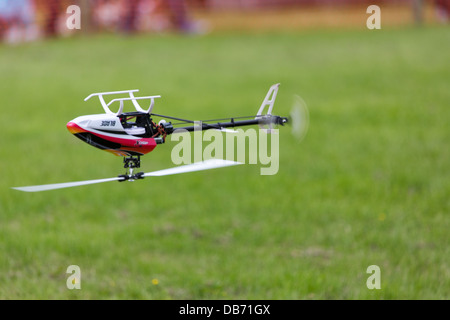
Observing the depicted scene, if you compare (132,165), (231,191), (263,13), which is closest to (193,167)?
(132,165)

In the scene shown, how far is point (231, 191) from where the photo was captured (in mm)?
16312

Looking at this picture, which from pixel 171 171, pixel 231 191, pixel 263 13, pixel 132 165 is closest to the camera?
pixel 171 171

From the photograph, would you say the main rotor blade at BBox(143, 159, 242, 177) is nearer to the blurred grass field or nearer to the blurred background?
the blurred grass field

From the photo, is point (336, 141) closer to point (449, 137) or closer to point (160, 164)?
point (449, 137)

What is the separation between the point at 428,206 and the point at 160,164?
25.8 feet

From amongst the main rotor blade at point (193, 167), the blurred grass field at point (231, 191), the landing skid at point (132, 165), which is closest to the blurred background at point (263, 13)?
the blurred grass field at point (231, 191)

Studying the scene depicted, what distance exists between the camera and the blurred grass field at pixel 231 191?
1098 cm

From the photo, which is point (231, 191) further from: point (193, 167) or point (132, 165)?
point (193, 167)

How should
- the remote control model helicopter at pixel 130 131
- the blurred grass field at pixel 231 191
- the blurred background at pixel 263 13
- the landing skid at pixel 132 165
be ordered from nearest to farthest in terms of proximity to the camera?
the remote control model helicopter at pixel 130 131 < the landing skid at pixel 132 165 < the blurred grass field at pixel 231 191 < the blurred background at pixel 263 13

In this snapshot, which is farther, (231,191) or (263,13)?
(263,13)

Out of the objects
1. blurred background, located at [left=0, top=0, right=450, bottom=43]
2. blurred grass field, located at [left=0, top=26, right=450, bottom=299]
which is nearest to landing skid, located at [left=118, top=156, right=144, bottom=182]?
blurred grass field, located at [left=0, top=26, right=450, bottom=299]

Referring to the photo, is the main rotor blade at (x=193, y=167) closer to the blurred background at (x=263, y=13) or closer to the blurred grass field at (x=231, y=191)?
the blurred grass field at (x=231, y=191)

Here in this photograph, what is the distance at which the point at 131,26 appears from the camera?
2412 centimetres

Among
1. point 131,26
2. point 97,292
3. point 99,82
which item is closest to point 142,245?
point 97,292
